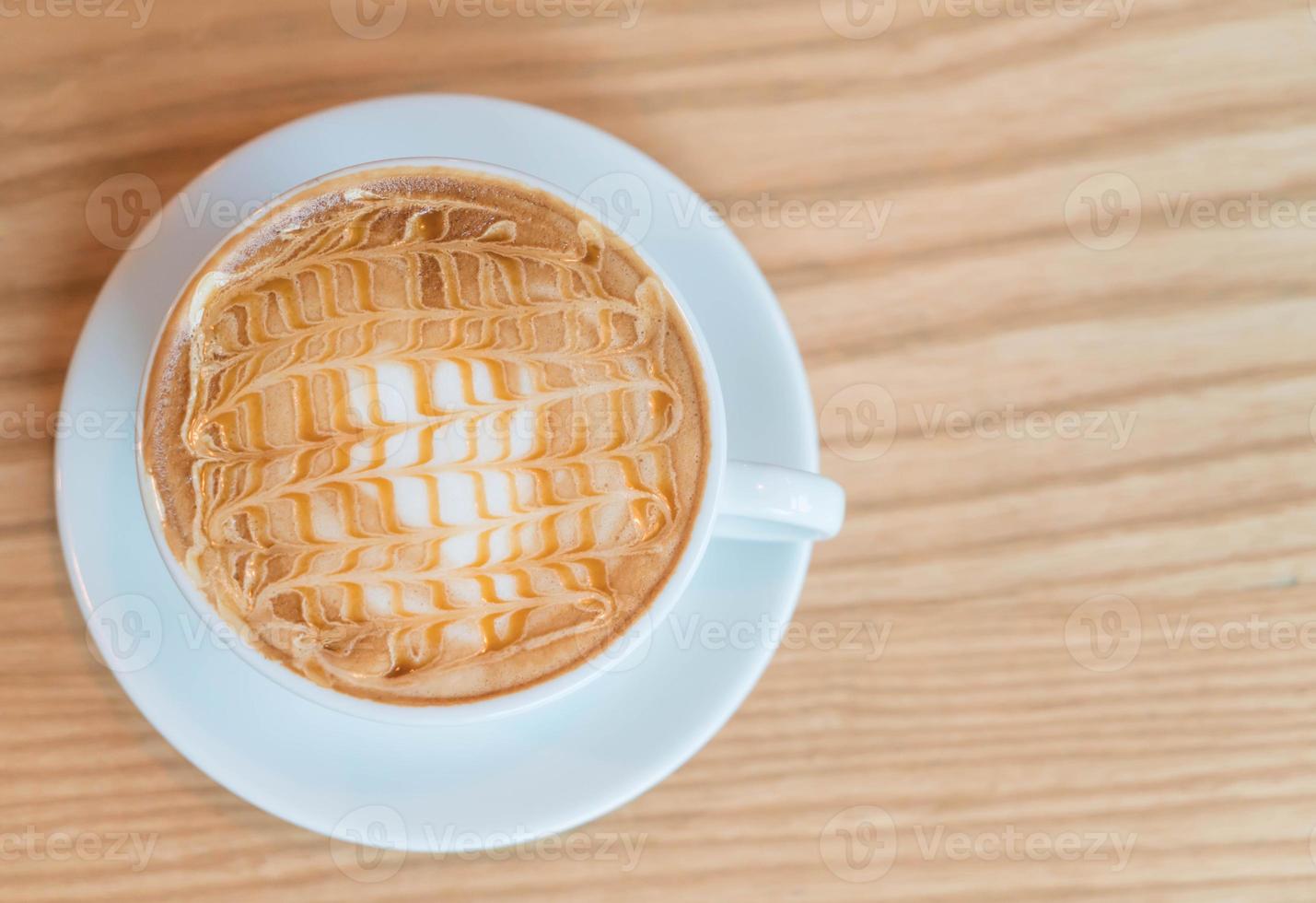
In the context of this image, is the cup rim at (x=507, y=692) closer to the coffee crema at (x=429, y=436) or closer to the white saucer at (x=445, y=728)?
the coffee crema at (x=429, y=436)

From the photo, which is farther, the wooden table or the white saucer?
the wooden table

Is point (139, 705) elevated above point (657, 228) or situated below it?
below

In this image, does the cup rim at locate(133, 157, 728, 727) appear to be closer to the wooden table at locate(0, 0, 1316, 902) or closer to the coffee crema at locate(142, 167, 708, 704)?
the coffee crema at locate(142, 167, 708, 704)

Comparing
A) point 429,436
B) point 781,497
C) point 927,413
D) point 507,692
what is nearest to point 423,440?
point 429,436

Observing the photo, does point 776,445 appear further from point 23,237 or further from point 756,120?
point 23,237

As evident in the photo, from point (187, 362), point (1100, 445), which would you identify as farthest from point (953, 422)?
point (187, 362)

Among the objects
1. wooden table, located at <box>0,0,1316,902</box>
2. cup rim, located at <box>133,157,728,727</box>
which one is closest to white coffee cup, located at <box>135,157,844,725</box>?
cup rim, located at <box>133,157,728,727</box>
